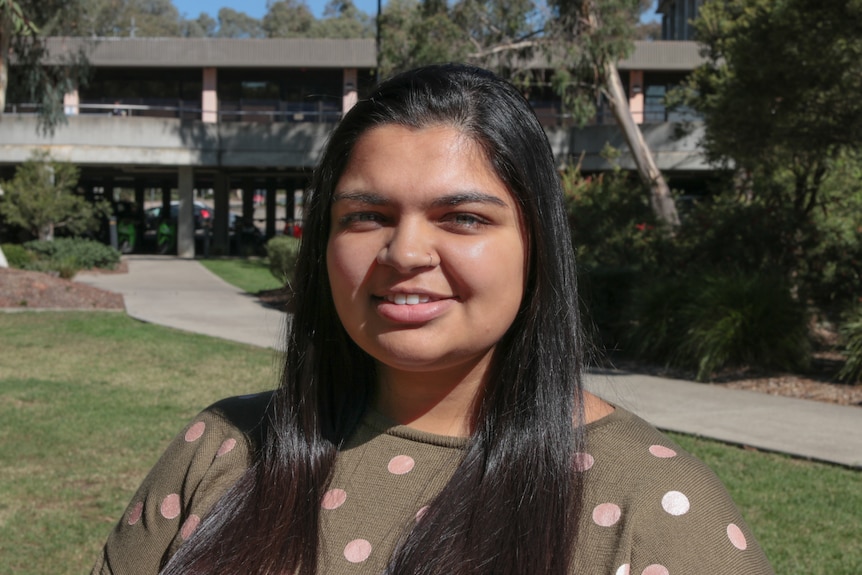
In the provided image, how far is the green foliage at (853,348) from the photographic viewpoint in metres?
10.0

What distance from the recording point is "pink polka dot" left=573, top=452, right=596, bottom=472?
5.38 ft

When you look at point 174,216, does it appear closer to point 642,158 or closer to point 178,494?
point 642,158

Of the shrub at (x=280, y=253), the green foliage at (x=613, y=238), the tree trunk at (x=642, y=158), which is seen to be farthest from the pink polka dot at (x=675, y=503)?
the shrub at (x=280, y=253)

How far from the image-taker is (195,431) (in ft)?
6.42

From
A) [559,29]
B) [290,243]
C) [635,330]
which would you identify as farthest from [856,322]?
[290,243]

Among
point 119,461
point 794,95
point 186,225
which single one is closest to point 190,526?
point 119,461

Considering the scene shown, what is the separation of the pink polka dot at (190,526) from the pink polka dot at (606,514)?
71cm

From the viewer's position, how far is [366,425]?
6.10 ft

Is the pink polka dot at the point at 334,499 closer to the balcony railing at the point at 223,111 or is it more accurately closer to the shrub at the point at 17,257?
the shrub at the point at 17,257

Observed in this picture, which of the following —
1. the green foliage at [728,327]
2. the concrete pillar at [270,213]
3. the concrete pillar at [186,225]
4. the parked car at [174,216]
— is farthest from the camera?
the parked car at [174,216]

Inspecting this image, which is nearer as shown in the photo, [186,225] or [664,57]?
[186,225]

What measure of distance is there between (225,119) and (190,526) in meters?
40.6

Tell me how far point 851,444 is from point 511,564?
6.53 metres

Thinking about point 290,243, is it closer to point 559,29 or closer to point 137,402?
point 559,29
